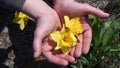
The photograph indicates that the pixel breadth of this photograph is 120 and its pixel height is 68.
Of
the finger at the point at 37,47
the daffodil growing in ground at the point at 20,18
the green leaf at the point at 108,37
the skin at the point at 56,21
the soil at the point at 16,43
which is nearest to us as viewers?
the finger at the point at 37,47

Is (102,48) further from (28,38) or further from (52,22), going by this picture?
(28,38)

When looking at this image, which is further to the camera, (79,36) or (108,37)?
(108,37)

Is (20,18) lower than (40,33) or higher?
higher

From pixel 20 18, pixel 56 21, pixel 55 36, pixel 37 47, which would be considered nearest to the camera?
pixel 37 47

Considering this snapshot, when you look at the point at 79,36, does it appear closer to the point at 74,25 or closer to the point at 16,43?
the point at 74,25

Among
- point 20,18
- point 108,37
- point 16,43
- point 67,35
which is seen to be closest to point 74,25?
point 67,35

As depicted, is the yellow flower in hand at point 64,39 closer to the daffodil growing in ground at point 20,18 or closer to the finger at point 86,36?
the finger at point 86,36

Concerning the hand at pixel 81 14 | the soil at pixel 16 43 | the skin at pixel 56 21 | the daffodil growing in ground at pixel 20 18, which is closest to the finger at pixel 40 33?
the skin at pixel 56 21
